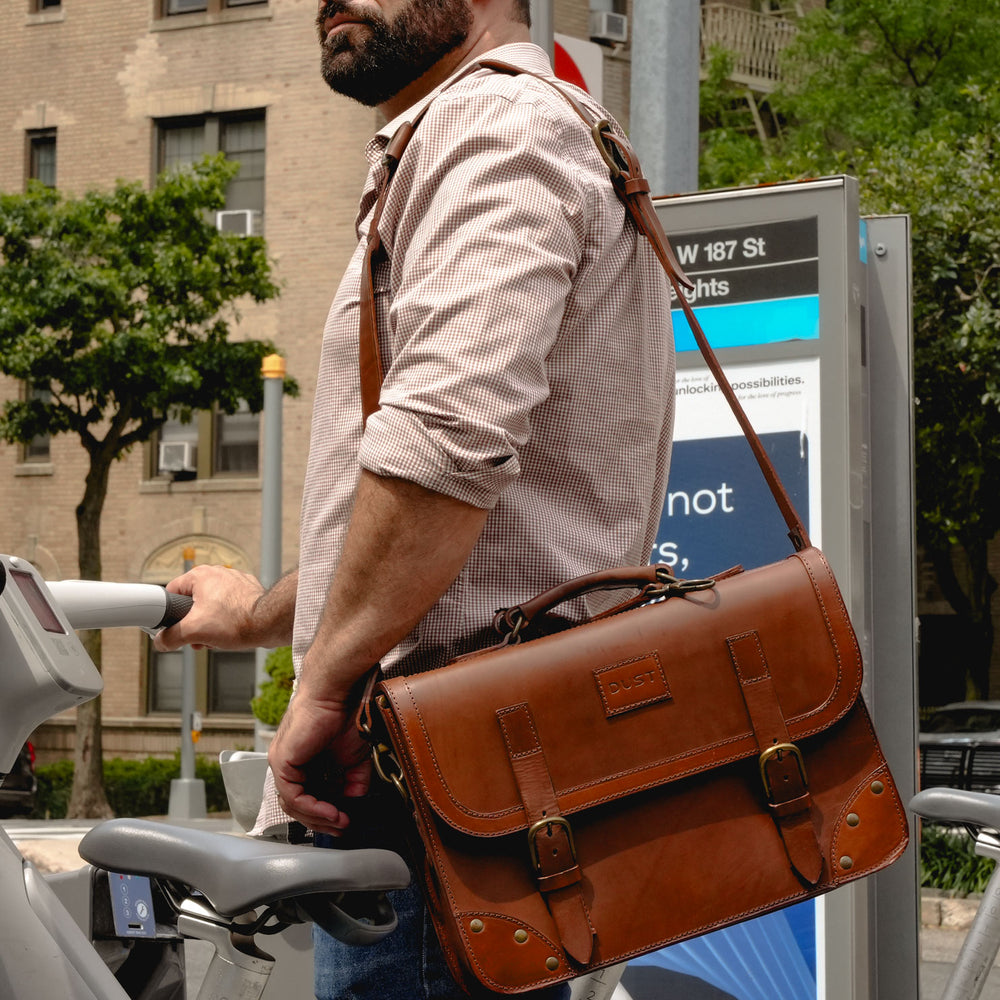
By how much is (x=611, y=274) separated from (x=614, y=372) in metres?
0.12

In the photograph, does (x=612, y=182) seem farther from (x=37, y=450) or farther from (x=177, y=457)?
(x=37, y=450)

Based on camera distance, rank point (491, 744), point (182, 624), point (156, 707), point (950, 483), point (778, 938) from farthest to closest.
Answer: point (156, 707) → point (950, 483) → point (778, 938) → point (182, 624) → point (491, 744)

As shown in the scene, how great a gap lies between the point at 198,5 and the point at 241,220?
4.09 m

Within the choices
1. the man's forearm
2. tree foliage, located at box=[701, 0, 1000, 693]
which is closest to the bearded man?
the man's forearm

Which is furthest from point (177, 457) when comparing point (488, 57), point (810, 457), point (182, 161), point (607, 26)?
point (488, 57)

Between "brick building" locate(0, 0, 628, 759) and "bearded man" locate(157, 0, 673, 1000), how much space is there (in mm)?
21839

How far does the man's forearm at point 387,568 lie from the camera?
190 cm

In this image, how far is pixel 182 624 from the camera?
8.09ft

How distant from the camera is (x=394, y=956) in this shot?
1.94 m

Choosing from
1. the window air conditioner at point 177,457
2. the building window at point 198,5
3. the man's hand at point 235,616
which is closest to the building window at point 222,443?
the window air conditioner at point 177,457

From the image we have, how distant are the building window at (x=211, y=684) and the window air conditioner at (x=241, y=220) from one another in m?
6.28

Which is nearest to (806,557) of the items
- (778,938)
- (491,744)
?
(491,744)

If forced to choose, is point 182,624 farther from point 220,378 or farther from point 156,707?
point 156,707

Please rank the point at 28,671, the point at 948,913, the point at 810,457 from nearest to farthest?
1. the point at 28,671
2. the point at 810,457
3. the point at 948,913
